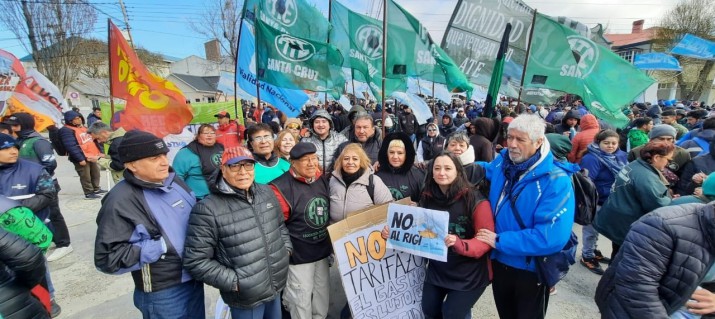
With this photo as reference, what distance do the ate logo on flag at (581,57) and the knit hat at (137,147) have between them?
20.5 ft

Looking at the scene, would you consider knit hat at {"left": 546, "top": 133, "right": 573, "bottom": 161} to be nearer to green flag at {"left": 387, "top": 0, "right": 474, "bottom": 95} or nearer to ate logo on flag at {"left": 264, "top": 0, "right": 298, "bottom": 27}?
green flag at {"left": 387, "top": 0, "right": 474, "bottom": 95}

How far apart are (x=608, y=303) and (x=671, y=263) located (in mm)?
439

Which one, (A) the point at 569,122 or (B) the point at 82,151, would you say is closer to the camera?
(B) the point at 82,151

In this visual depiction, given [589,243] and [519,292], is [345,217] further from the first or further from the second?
[589,243]

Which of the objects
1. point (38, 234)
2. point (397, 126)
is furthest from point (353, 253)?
point (397, 126)

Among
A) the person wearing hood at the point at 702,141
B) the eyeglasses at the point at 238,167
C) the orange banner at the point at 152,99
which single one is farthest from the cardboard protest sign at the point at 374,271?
the person wearing hood at the point at 702,141

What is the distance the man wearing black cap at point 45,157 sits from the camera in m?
4.29

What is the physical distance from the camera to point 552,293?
3705 millimetres

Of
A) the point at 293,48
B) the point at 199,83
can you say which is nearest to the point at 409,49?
the point at 293,48

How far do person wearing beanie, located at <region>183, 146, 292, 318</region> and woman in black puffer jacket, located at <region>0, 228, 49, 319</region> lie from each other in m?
0.82

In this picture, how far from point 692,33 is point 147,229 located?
4602 cm

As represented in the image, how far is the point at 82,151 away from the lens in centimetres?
723

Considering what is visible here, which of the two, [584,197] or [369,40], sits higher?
[369,40]

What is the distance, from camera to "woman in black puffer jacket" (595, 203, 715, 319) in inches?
62.0
